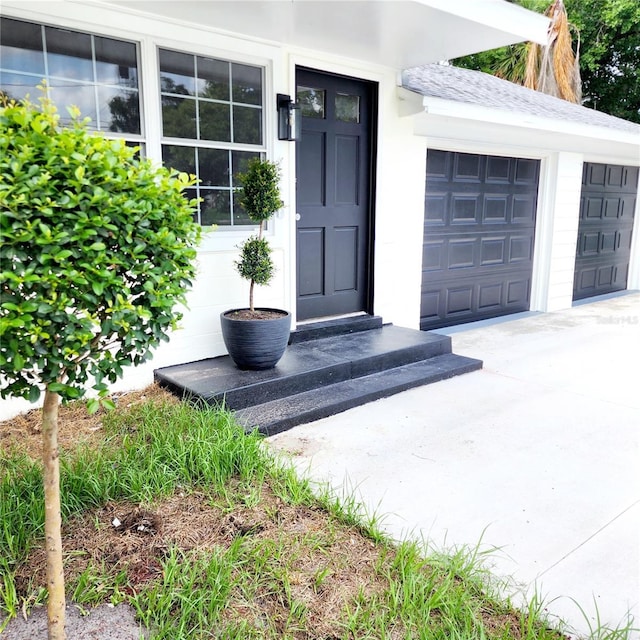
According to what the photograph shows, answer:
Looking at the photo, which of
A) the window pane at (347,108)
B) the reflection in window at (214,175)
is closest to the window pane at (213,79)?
the reflection in window at (214,175)

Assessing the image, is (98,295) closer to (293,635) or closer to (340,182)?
(293,635)

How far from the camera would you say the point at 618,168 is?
8.58 metres

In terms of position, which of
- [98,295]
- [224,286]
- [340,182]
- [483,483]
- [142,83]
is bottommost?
[483,483]

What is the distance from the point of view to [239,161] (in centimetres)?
434

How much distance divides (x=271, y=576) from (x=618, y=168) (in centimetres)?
877

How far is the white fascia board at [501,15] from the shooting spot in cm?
376

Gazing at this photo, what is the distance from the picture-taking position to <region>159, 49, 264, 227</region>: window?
3.95 meters

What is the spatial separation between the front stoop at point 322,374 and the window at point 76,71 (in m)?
1.80

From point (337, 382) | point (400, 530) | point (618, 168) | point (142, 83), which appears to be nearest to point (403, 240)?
point (337, 382)

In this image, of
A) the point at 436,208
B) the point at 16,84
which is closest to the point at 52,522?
the point at 16,84

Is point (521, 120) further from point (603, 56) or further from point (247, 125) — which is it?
point (603, 56)

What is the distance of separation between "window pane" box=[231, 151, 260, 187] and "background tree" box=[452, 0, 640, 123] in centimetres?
1148

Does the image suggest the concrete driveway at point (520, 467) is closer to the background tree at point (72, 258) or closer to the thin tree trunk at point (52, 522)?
the thin tree trunk at point (52, 522)

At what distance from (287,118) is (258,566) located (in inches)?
136
